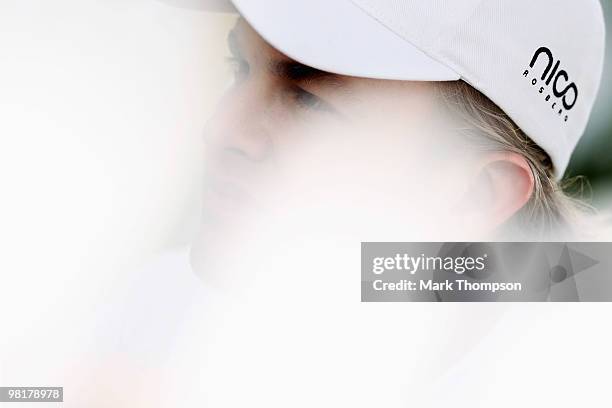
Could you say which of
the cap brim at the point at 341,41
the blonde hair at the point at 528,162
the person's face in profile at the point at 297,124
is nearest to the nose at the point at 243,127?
the person's face in profile at the point at 297,124

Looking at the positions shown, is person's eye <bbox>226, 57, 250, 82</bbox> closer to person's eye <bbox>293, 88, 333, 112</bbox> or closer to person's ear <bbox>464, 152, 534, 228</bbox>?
person's eye <bbox>293, 88, 333, 112</bbox>

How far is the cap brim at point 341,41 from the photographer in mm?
1016

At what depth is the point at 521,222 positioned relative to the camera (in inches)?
46.2

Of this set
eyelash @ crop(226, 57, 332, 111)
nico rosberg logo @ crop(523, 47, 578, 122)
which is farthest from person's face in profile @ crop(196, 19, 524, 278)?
nico rosberg logo @ crop(523, 47, 578, 122)

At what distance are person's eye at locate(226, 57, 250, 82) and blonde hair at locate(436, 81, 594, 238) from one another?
0.88 ft

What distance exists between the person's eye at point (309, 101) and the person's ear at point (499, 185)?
0.23 meters

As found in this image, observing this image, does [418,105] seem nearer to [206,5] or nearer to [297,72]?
[297,72]

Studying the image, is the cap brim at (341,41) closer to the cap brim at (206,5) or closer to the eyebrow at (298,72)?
the eyebrow at (298,72)

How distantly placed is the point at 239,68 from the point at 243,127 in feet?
0.31

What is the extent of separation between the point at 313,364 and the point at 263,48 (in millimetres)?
482

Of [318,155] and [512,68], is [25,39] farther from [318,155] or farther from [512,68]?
[512,68]

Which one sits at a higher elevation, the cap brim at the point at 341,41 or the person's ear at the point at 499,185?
the cap brim at the point at 341,41

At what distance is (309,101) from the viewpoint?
1085mm

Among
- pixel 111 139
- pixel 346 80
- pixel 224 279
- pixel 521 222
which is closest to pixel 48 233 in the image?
pixel 111 139
